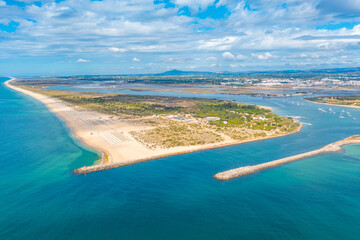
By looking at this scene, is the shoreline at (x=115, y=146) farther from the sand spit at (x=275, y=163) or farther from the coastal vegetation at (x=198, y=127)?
the sand spit at (x=275, y=163)

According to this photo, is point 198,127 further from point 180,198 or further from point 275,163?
point 180,198

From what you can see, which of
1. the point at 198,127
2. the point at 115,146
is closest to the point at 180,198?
the point at 115,146

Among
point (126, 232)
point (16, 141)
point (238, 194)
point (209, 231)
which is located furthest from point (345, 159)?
point (16, 141)

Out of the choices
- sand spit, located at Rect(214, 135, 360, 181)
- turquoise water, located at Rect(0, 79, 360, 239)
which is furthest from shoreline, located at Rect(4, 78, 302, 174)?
sand spit, located at Rect(214, 135, 360, 181)

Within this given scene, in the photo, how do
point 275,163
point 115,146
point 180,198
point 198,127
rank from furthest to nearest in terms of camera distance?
point 198,127 < point 115,146 < point 275,163 < point 180,198

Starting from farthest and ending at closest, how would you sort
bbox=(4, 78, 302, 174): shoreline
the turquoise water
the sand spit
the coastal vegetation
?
1. the coastal vegetation
2. bbox=(4, 78, 302, 174): shoreline
3. the sand spit
4. the turquoise water

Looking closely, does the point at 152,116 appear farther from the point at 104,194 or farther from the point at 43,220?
the point at 43,220

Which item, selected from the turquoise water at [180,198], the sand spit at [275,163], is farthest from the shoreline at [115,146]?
the sand spit at [275,163]

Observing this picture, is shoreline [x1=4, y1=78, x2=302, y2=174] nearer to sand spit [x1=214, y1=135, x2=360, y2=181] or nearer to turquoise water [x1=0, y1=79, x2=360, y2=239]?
turquoise water [x1=0, y1=79, x2=360, y2=239]
